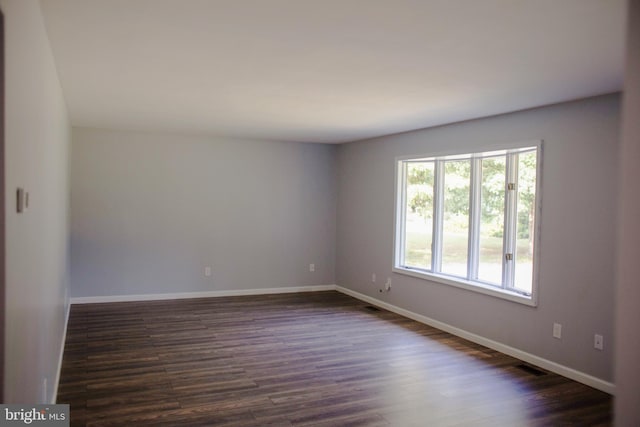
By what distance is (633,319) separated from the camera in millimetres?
1354

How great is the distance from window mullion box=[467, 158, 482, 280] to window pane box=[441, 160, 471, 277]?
0.33 ft

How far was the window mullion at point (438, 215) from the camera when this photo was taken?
594 cm

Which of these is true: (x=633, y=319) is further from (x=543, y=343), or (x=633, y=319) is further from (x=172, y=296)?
(x=172, y=296)

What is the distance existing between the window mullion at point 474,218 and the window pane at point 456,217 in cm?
10

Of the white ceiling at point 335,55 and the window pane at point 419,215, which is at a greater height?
the white ceiling at point 335,55

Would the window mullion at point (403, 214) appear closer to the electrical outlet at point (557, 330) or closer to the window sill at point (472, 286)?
the window sill at point (472, 286)

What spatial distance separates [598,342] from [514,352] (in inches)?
34.4

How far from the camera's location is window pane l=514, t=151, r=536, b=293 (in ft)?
15.3

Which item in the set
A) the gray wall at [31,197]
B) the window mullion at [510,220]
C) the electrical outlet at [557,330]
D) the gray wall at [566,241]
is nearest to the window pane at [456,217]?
the gray wall at [566,241]

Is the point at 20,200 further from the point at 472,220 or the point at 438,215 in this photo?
the point at 438,215

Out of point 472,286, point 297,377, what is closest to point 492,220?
point 472,286

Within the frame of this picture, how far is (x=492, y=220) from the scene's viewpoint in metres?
5.17

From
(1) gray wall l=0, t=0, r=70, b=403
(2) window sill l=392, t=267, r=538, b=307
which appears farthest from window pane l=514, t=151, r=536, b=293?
(1) gray wall l=0, t=0, r=70, b=403

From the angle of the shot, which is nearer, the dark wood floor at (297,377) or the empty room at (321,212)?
the empty room at (321,212)
